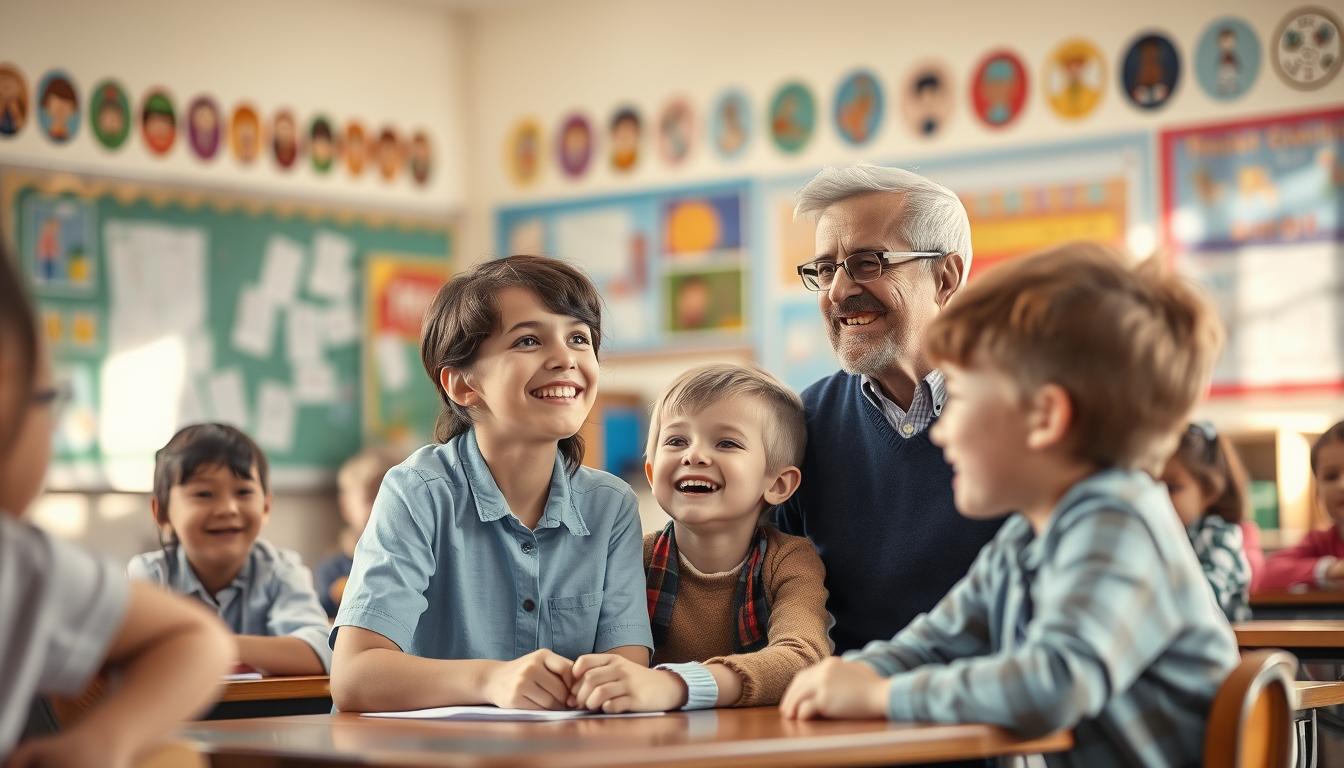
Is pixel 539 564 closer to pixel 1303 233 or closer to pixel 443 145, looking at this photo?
pixel 1303 233

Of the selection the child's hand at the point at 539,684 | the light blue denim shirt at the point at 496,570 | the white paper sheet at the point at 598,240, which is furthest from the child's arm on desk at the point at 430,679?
the white paper sheet at the point at 598,240

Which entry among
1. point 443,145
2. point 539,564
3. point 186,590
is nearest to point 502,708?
point 539,564

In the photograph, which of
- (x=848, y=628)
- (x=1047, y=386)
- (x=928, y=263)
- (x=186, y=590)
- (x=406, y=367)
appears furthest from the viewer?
(x=406, y=367)

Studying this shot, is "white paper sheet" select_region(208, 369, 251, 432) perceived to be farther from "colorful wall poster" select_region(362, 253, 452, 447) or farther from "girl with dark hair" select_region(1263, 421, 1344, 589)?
"girl with dark hair" select_region(1263, 421, 1344, 589)

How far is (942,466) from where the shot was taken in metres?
2.19

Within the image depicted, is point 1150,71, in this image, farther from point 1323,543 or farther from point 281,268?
point 281,268

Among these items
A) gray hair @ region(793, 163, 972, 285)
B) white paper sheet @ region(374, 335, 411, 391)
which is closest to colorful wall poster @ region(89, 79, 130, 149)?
white paper sheet @ region(374, 335, 411, 391)

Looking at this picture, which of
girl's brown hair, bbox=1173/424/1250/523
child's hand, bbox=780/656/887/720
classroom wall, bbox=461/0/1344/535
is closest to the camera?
child's hand, bbox=780/656/887/720

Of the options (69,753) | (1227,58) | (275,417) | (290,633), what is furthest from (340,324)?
(69,753)

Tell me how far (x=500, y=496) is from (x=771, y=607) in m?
0.39

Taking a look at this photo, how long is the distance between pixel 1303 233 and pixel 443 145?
3791mm

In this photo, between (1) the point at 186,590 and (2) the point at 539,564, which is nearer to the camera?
(2) the point at 539,564

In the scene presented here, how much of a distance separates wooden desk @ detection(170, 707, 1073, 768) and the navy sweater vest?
71 centimetres

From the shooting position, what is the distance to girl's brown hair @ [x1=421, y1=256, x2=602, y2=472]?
6.72ft
